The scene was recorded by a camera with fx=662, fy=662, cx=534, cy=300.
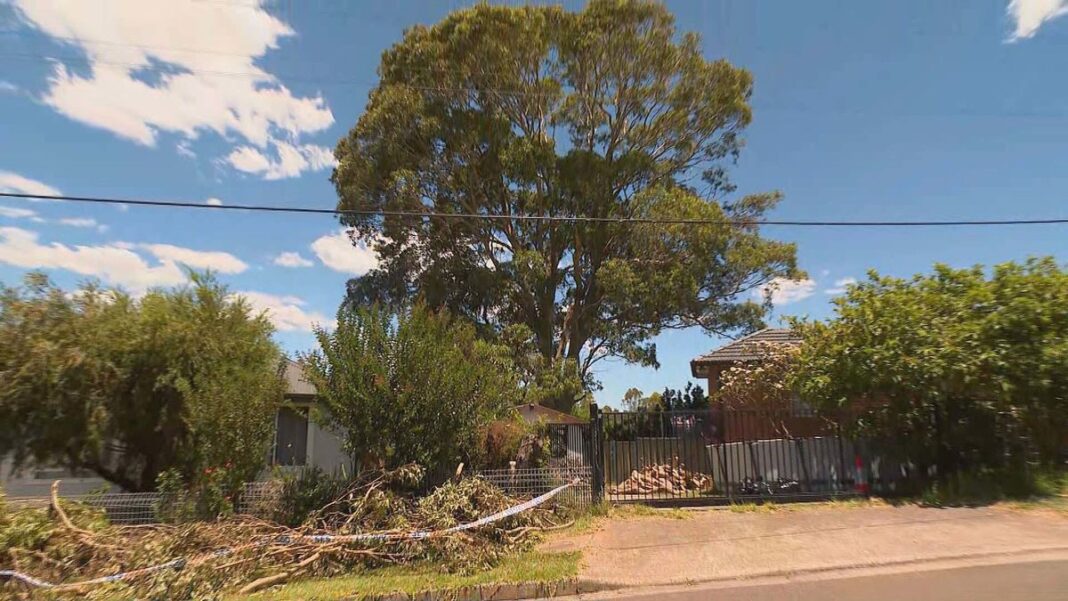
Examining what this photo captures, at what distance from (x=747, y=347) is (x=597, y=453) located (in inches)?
390

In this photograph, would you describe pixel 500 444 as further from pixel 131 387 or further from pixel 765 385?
pixel 765 385

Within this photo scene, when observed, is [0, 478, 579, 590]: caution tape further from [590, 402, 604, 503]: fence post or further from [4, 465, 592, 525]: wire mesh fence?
[590, 402, 604, 503]: fence post

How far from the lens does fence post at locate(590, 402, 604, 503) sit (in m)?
11.4

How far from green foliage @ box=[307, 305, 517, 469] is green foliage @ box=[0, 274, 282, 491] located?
4.89 feet

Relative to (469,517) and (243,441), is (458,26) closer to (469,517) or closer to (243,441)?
(243,441)

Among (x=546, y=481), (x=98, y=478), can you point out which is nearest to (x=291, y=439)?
(x=98, y=478)

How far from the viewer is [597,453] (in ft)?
38.6

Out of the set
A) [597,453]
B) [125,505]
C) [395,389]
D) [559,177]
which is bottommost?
[125,505]

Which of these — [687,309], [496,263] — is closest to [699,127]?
[687,309]

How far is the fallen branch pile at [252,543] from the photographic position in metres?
7.72

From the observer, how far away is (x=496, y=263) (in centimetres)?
2336

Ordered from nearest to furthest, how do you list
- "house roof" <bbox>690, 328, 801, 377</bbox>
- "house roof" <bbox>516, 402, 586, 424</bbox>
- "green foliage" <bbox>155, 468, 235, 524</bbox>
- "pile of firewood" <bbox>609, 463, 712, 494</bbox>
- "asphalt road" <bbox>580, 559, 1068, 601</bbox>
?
"asphalt road" <bbox>580, 559, 1068, 601</bbox> → "green foliage" <bbox>155, 468, 235, 524</bbox> → "house roof" <bbox>516, 402, 586, 424</bbox> → "pile of firewood" <bbox>609, 463, 712, 494</bbox> → "house roof" <bbox>690, 328, 801, 377</bbox>

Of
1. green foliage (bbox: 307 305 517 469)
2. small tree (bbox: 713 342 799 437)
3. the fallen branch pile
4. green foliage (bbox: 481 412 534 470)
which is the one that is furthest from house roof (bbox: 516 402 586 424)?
small tree (bbox: 713 342 799 437)

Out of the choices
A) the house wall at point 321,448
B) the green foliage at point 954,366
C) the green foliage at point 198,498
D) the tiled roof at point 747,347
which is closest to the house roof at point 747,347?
the tiled roof at point 747,347
